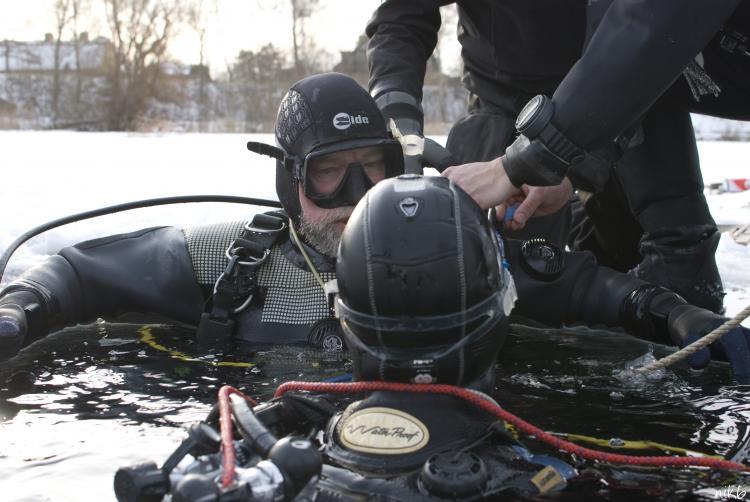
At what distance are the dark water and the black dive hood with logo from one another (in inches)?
26.0

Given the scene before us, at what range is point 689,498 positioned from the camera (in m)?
1.90

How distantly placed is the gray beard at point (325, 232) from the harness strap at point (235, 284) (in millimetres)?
193

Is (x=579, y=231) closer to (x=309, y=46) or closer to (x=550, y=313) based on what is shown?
(x=550, y=313)

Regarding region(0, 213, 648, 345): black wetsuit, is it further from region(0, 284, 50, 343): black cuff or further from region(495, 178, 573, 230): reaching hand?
region(495, 178, 573, 230): reaching hand

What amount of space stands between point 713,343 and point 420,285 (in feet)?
4.67

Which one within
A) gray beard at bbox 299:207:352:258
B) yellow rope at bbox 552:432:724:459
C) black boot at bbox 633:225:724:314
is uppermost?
gray beard at bbox 299:207:352:258

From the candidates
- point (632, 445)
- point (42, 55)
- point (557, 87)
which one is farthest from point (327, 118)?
point (42, 55)

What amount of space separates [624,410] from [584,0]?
72.5 inches

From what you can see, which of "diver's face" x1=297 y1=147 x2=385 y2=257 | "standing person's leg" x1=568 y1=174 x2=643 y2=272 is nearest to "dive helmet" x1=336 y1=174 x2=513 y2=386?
"diver's face" x1=297 y1=147 x2=385 y2=257

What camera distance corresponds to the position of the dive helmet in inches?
72.7

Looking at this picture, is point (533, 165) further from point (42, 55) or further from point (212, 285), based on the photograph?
→ point (42, 55)

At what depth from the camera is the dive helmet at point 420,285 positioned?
1847 mm

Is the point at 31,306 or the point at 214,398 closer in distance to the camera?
the point at 214,398

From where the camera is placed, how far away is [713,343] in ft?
9.20
